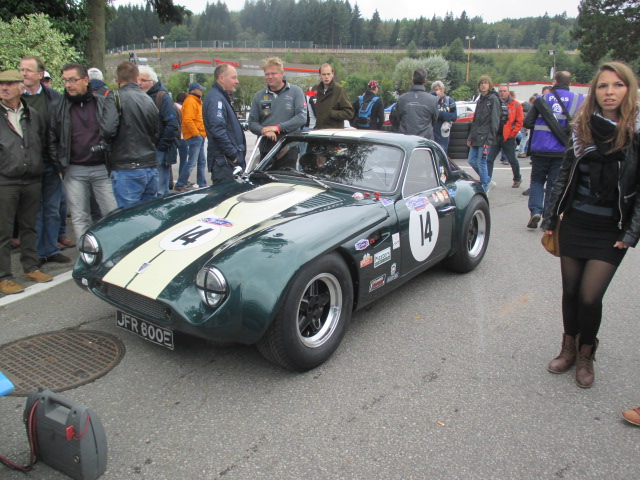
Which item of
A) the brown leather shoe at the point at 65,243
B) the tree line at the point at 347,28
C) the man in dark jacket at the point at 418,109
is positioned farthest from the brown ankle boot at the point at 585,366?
the tree line at the point at 347,28

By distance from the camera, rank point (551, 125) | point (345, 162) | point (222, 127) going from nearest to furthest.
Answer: point (345, 162)
point (222, 127)
point (551, 125)

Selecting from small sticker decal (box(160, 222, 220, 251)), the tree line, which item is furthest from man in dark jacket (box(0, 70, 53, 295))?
the tree line

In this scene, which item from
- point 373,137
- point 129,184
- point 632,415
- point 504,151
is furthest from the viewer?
point 504,151

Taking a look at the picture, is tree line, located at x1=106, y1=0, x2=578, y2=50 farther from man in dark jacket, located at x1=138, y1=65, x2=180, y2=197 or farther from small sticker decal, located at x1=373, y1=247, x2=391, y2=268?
small sticker decal, located at x1=373, y1=247, x2=391, y2=268

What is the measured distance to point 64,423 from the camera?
7.11 ft

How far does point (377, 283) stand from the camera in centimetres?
370

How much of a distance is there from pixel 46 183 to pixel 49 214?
11.8 inches

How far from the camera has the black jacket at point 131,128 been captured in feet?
16.2

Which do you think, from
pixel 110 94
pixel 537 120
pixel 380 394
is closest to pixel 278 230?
pixel 380 394

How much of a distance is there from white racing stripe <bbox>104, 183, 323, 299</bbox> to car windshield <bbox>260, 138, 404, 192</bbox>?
484mm

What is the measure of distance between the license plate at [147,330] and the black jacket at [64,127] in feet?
7.25

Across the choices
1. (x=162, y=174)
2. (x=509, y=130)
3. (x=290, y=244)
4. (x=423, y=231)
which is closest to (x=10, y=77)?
(x=290, y=244)

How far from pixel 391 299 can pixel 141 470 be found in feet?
8.45

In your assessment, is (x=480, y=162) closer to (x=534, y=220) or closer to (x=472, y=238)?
(x=534, y=220)
